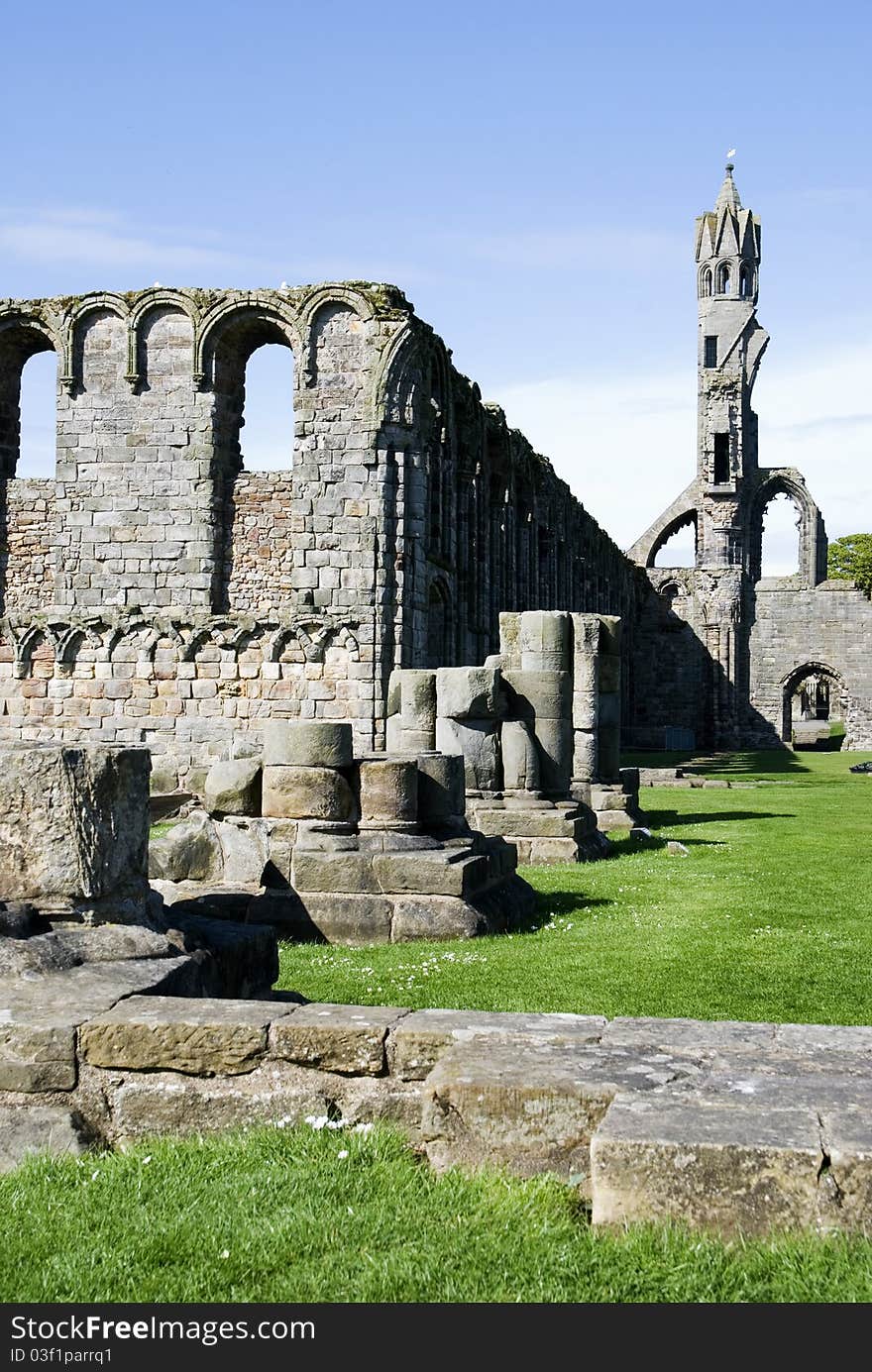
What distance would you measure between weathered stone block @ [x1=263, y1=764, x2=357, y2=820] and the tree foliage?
205 ft

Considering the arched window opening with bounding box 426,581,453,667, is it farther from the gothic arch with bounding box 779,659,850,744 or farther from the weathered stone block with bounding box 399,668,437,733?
the gothic arch with bounding box 779,659,850,744

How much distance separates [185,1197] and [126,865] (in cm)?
243

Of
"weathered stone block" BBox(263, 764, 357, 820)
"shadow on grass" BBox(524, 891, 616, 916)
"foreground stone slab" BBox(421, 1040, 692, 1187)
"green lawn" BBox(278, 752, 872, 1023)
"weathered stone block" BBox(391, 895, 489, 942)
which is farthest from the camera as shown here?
"shadow on grass" BBox(524, 891, 616, 916)

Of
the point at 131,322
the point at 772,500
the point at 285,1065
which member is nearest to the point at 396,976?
the point at 285,1065

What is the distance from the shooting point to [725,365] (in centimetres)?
5975

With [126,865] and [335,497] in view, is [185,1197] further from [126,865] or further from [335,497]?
[335,497]

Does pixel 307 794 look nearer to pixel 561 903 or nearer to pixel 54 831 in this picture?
pixel 561 903

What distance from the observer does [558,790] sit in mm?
14406

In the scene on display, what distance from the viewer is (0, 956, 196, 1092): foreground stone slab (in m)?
4.18

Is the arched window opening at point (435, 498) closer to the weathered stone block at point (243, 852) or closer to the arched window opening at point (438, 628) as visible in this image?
the arched window opening at point (438, 628)

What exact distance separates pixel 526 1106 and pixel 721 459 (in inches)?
2144

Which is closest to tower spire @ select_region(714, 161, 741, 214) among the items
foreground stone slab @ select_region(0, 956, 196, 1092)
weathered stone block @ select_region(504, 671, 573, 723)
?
weathered stone block @ select_region(504, 671, 573, 723)

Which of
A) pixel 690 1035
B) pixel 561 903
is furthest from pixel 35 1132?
pixel 561 903

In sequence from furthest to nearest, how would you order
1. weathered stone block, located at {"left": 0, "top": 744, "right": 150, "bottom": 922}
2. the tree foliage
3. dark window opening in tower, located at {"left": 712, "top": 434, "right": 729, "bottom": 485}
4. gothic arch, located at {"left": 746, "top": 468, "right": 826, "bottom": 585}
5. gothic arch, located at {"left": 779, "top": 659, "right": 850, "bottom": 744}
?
the tree foliage < gothic arch, located at {"left": 746, "top": 468, "right": 826, "bottom": 585} < dark window opening in tower, located at {"left": 712, "top": 434, "right": 729, "bottom": 485} < gothic arch, located at {"left": 779, "top": 659, "right": 850, "bottom": 744} < weathered stone block, located at {"left": 0, "top": 744, "right": 150, "bottom": 922}
